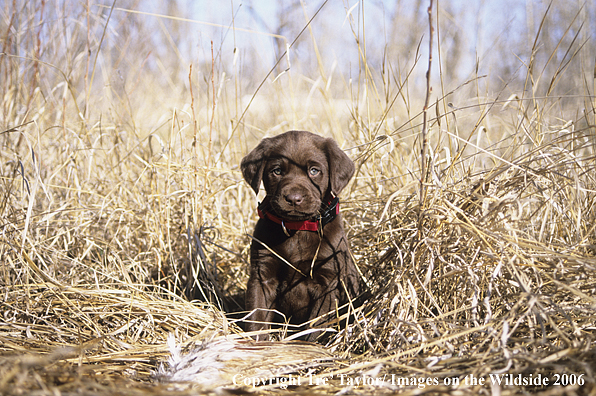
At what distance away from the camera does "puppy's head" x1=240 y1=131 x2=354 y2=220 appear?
2527 millimetres

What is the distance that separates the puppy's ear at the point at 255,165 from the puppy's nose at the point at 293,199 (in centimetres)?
34

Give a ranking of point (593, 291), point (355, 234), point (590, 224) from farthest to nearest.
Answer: point (355, 234) → point (590, 224) → point (593, 291)

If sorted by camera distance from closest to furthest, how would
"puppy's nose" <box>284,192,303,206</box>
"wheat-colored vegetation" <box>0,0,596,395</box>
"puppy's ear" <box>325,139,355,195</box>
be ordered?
"wheat-colored vegetation" <box>0,0,596,395</box>
"puppy's nose" <box>284,192,303,206</box>
"puppy's ear" <box>325,139,355,195</box>

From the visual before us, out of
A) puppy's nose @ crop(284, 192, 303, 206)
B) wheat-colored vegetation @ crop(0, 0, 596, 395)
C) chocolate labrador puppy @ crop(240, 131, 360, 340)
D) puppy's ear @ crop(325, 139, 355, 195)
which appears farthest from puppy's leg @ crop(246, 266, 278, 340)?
puppy's ear @ crop(325, 139, 355, 195)

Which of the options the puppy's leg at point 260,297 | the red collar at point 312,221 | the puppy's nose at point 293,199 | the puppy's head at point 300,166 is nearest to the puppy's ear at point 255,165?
the puppy's head at point 300,166

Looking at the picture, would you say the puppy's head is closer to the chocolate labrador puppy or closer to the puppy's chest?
the chocolate labrador puppy

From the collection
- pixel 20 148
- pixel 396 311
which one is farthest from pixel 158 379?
pixel 20 148

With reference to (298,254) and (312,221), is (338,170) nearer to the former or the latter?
(312,221)

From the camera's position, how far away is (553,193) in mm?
2096

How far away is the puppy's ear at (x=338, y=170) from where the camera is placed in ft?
8.25

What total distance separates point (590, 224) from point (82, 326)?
9.22ft

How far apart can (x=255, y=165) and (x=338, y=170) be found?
52 centimetres

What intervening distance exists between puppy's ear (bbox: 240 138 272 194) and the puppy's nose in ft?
1.11

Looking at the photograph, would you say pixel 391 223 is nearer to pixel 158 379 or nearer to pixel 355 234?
pixel 355 234
